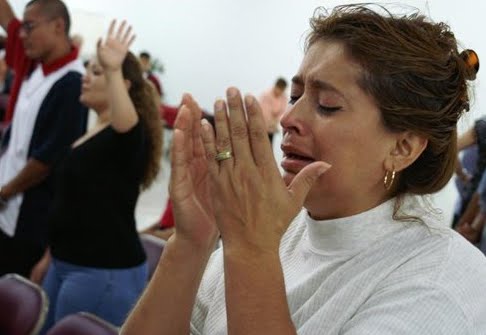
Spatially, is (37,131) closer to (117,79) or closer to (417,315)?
(117,79)

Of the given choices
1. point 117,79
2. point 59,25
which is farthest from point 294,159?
point 59,25

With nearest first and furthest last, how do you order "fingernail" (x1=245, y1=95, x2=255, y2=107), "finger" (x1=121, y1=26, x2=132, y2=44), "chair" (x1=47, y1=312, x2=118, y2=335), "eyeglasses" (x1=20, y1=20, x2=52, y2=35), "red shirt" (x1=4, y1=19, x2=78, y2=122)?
"fingernail" (x1=245, y1=95, x2=255, y2=107) < "chair" (x1=47, y1=312, x2=118, y2=335) < "finger" (x1=121, y1=26, x2=132, y2=44) < "eyeglasses" (x1=20, y1=20, x2=52, y2=35) < "red shirt" (x1=4, y1=19, x2=78, y2=122)

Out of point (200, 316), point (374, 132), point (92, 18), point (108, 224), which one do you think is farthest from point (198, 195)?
point (92, 18)

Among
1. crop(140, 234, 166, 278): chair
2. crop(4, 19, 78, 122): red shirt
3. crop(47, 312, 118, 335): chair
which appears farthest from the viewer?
crop(4, 19, 78, 122): red shirt

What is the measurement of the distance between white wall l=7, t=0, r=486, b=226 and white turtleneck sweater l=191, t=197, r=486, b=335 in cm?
580

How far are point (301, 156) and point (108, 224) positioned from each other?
4.23 ft

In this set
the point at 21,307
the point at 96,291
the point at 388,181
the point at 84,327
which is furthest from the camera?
the point at 96,291

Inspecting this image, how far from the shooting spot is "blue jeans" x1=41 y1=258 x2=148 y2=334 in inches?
79.7

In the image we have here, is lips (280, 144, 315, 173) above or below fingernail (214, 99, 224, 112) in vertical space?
below

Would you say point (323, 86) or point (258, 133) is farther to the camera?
point (323, 86)

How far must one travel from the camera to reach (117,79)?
206 centimetres

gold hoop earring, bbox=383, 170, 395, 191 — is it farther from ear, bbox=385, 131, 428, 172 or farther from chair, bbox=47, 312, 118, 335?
chair, bbox=47, 312, 118, 335

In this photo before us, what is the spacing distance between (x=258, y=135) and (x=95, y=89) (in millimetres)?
1548

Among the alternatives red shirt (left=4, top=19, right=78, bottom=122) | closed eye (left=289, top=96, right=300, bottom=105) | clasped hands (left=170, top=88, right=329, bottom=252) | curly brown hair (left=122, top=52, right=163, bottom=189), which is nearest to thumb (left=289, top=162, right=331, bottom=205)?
clasped hands (left=170, top=88, right=329, bottom=252)
